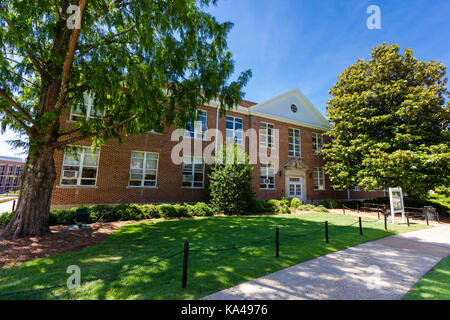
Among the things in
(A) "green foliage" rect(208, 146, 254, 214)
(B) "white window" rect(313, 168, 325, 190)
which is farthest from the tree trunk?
(B) "white window" rect(313, 168, 325, 190)

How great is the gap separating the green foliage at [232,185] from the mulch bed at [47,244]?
7159 mm

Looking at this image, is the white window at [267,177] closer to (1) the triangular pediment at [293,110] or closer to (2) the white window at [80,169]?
(1) the triangular pediment at [293,110]

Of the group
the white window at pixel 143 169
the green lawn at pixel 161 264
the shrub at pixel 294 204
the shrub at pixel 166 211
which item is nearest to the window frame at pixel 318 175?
the shrub at pixel 294 204

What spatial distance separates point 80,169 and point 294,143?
61.7 ft

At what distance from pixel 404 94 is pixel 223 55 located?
1723cm

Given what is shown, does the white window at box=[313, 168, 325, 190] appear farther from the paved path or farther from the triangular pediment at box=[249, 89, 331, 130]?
the paved path

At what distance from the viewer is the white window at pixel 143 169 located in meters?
14.2

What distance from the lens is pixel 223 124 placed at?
17.8 m
